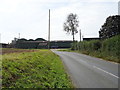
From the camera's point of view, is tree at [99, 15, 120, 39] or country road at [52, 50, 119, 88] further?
tree at [99, 15, 120, 39]

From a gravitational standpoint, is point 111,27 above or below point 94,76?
above

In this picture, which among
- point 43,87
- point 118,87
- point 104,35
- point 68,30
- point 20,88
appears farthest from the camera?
point 68,30

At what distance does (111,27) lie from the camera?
221 feet

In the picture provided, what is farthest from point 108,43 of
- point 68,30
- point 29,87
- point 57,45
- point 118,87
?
point 57,45

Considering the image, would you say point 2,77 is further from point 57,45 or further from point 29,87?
point 57,45

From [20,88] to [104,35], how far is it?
64715 millimetres

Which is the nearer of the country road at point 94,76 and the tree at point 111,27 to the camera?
the country road at point 94,76

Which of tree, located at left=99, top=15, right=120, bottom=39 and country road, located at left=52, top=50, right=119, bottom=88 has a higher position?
tree, located at left=99, top=15, right=120, bottom=39

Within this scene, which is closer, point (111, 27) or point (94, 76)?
point (94, 76)

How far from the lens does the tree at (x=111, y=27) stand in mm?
65806

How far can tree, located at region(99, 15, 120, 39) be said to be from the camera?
6581 centimetres

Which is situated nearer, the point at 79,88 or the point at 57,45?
the point at 79,88

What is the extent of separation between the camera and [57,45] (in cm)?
13862

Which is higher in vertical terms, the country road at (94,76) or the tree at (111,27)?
the tree at (111,27)
